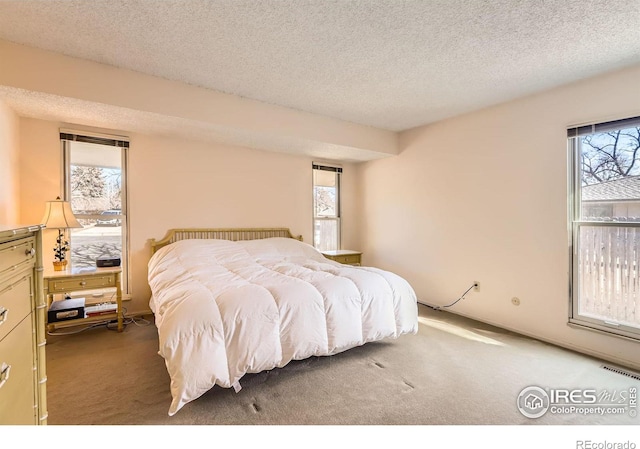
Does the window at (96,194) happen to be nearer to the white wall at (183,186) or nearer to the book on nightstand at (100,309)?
the white wall at (183,186)

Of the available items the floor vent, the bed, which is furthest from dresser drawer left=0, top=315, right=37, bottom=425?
the floor vent

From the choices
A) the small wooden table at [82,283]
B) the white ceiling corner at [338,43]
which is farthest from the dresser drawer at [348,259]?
the small wooden table at [82,283]

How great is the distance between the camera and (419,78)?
259cm

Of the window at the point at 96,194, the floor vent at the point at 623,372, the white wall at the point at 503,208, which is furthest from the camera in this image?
the window at the point at 96,194

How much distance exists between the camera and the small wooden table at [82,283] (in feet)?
8.75

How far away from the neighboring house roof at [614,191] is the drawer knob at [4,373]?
3.96 meters

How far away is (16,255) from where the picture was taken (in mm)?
1068

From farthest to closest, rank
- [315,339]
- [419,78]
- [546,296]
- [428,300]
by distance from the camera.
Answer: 1. [428,300]
2. [546,296]
3. [419,78]
4. [315,339]

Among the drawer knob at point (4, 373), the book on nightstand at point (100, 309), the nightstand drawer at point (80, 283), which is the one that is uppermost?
the drawer knob at point (4, 373)

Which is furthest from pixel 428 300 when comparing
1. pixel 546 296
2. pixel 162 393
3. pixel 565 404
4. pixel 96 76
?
pixel 96 76

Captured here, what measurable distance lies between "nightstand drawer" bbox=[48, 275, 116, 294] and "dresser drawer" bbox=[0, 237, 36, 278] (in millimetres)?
1947

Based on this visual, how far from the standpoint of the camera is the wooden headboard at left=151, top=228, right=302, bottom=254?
3.47 meters
